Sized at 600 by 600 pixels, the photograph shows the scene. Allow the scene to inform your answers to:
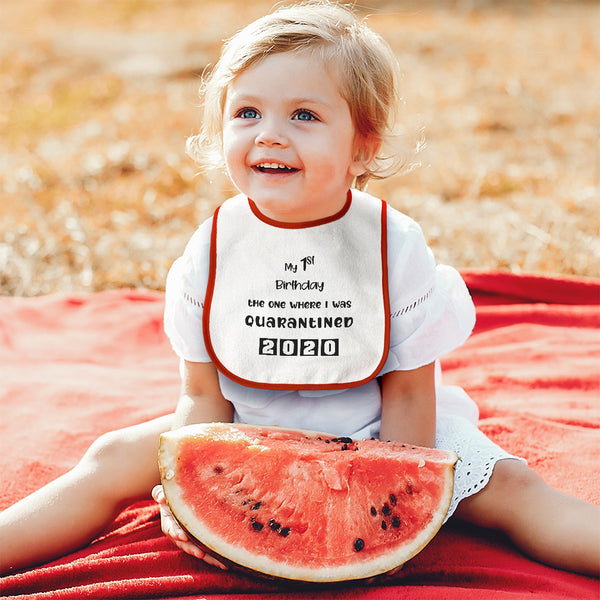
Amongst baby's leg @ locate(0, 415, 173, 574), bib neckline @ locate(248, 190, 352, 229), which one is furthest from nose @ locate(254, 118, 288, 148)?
baby's leg @ locate(0, 415, 173, 574)

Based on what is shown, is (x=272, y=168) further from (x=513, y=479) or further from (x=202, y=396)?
(x=513, y=479)

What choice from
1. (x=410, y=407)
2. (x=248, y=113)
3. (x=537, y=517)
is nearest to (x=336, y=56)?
(x=248, y=113)

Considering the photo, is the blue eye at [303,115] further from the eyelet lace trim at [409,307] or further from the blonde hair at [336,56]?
the eyelet lace trim at [409,307]

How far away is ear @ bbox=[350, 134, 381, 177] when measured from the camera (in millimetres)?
1896

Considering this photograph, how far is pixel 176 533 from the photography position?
5.77ft

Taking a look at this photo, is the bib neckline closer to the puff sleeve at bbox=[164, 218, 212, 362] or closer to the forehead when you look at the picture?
the puff sleeve at bbox=[164, 218, 212, 362]

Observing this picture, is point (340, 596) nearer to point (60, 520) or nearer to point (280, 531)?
point (280, 531)

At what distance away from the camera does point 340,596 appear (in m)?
1.60

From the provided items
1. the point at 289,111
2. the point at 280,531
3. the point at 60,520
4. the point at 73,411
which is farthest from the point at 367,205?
the point at 73,411

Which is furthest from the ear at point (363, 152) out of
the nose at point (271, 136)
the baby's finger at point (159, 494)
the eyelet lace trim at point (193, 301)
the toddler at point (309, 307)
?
the baby's finger at point (159, 494)

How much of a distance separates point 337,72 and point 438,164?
163 inches

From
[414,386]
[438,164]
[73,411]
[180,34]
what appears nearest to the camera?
[414,386]

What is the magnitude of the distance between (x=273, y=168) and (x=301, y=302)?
333mm

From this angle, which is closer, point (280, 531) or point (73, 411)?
point (280, 531)
